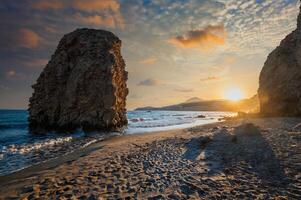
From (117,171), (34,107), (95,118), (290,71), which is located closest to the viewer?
(117,171)

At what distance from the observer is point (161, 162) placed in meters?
10.9

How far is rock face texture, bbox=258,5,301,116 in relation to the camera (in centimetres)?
2988

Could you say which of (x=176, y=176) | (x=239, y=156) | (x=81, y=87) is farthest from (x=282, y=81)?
(x=176, y=176)

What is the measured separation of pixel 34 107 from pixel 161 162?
3655 centimetres

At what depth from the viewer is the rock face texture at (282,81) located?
29875mm

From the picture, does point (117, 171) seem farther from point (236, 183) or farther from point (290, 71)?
point (290, 71)

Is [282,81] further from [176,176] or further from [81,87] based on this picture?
[176,176]

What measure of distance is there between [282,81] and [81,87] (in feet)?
97.0

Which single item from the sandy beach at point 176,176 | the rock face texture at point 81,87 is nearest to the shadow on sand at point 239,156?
the sandy beach at point 176,176

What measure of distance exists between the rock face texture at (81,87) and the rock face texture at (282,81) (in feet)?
76.6

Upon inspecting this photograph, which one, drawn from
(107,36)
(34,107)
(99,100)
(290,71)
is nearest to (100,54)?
(107,36)

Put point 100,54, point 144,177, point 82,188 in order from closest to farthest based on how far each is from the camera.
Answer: point 82,188, point 144,177, point 100,54

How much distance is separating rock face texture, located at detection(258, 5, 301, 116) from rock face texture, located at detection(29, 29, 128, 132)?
23.3 m

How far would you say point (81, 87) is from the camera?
35.4m
